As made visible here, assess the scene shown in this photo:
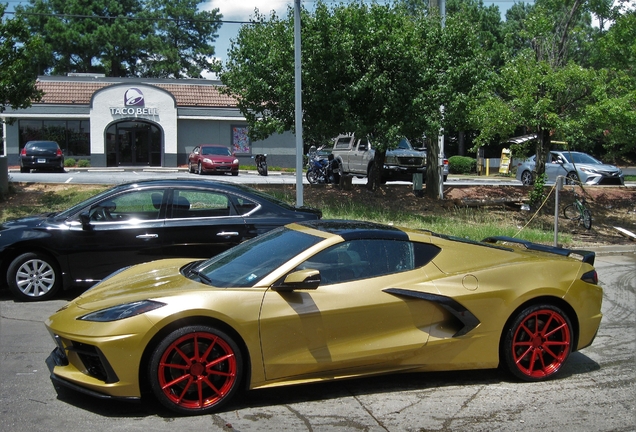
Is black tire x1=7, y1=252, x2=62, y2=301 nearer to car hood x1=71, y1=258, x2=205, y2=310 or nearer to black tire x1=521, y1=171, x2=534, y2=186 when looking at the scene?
car hood x1=71, y1=258, x2=205, y2=310

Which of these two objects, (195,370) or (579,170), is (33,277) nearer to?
(195,370)

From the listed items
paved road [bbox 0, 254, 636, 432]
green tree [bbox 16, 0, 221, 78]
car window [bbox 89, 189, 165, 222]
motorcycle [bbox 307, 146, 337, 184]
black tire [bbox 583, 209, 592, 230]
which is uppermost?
green tree [bbox 16, 0, 221, 78]

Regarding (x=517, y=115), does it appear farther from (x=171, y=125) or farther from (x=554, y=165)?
(x=171, y=125)

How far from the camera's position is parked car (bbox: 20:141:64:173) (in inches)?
1163

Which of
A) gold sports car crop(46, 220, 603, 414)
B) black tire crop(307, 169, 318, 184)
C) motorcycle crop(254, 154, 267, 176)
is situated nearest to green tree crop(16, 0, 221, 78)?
motorcycle crop(254, 154, 267, 176)

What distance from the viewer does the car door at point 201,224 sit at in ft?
28.3

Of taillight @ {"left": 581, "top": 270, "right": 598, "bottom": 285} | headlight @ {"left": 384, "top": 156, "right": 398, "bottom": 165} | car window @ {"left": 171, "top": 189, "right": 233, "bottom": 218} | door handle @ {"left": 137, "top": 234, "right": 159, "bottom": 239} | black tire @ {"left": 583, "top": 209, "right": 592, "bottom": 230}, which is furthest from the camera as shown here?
headlight @ {"left": 384, "top": 156, "right": 398, "bottom": 165}

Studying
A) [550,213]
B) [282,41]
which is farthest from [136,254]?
[550,213]

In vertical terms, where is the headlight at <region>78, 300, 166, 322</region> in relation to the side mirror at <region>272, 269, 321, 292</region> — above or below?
below

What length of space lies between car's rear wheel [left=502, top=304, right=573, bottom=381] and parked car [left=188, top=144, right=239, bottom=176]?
25.2m

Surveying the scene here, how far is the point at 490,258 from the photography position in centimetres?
581

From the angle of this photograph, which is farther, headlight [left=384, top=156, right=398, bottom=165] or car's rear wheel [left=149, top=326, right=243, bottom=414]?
headlight [left=384, top=156, right=398, bottom=165]

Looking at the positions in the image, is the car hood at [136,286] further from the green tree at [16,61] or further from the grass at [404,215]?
the green tree at [16,61]

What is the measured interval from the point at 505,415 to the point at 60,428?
3.24 meters
